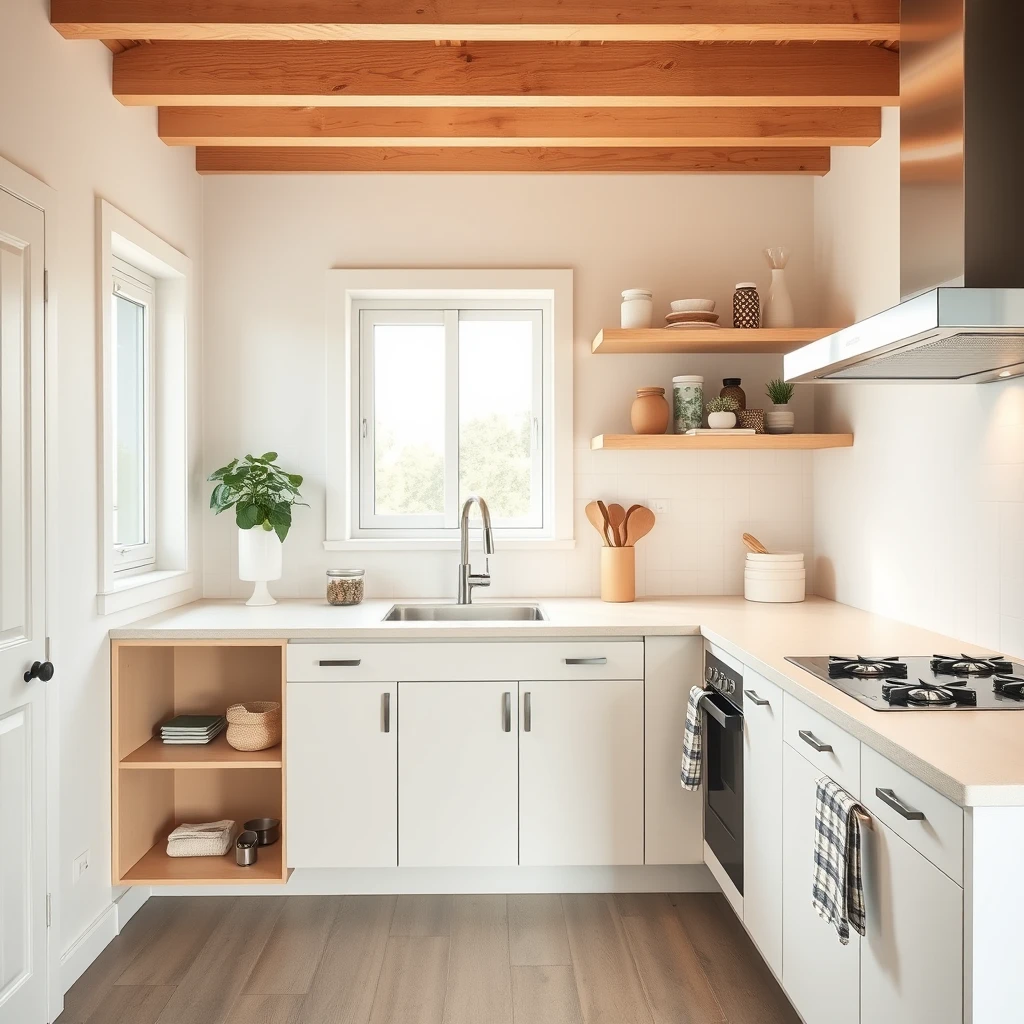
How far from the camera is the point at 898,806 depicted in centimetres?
149

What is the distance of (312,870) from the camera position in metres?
3.02

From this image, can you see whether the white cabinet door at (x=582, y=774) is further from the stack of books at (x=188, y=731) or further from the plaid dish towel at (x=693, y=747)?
the stack of books at (x=188, y=731)

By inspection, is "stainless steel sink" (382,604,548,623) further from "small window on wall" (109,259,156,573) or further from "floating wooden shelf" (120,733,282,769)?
"small window on wall" (109,259,156,573)

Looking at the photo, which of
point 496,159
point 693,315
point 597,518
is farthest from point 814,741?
point 496,159

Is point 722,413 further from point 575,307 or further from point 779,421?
point 575,307

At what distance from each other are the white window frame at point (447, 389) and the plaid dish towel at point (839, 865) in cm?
182

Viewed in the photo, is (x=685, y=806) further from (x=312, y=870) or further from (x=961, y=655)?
(x=312, y=870)

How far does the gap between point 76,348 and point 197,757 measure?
135 cm

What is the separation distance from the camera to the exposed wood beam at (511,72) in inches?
104

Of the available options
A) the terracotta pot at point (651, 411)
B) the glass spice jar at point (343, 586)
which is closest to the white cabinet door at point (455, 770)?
the glass spice jar at point (343, 586)

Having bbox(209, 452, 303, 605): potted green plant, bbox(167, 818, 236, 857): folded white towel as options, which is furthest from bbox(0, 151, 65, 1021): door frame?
bbox(209, 452, 303, 605): potted green plant

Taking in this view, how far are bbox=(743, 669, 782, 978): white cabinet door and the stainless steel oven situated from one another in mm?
55

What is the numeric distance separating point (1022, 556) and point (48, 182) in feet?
8.89

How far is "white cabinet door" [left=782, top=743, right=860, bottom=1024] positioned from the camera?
1.74m
